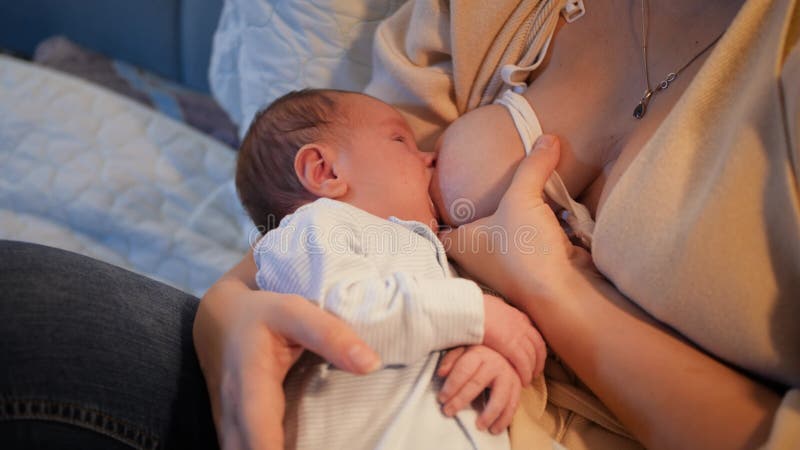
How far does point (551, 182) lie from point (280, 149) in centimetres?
39

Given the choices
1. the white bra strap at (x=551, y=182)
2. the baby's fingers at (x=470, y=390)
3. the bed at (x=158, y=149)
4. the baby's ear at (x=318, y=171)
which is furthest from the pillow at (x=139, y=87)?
the baby's fingers at (x=470, y=390)

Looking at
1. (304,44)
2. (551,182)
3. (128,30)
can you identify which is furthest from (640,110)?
(128,30)

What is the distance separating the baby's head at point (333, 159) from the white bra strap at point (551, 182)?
14 cm

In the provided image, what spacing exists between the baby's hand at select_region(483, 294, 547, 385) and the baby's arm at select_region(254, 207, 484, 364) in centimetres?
2

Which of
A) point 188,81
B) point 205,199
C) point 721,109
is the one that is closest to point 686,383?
point 721,109

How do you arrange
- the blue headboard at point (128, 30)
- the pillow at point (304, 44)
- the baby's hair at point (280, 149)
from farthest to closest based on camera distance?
the blue headboard at point (128, 30), the pillow at point (304, 44), the baby's hair at point (280, 149)

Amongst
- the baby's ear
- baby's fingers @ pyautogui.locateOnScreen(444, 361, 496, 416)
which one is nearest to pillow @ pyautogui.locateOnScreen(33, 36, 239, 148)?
the baby's ear

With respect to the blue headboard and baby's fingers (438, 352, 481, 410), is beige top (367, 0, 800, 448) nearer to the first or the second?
baby's fingers (438, 352, 481, 410)

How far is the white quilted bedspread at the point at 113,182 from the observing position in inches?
49.9

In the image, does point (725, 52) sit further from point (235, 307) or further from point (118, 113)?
point (118, 113)

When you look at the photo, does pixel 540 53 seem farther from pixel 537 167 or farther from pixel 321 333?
pixel 321 333

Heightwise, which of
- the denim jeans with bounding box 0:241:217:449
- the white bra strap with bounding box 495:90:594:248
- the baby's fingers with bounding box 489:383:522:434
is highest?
the white bra strap with bounding box 495:90:594:248

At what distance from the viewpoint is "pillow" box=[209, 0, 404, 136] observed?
1.15 meters

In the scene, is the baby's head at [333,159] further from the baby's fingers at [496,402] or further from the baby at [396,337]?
the baby's fingers at [496,402]
